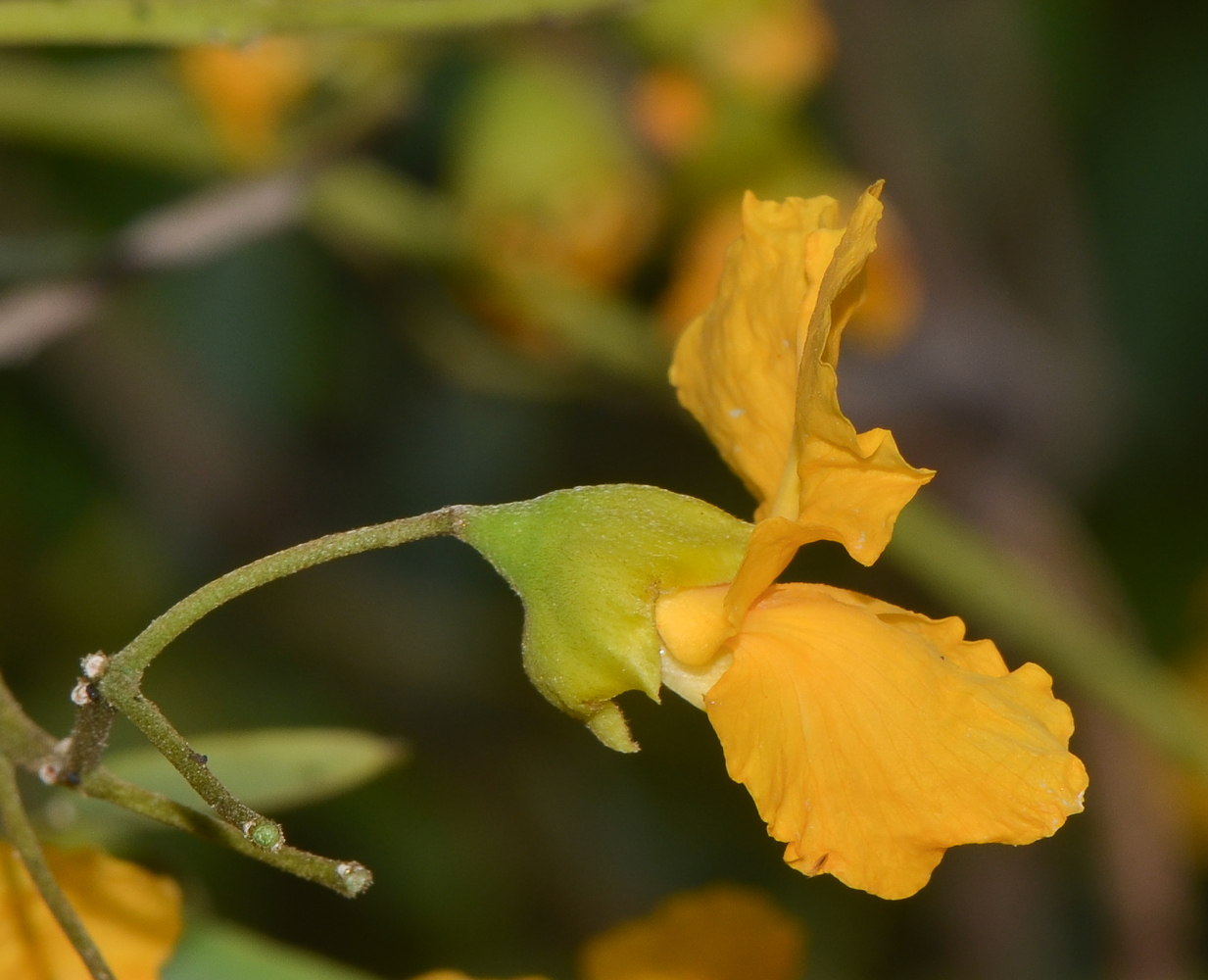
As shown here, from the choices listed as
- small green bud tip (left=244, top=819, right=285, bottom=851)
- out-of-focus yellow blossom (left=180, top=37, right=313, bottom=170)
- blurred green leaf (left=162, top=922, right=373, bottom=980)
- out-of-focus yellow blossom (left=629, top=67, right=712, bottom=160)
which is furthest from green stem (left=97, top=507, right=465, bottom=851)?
out-of-focus yellow blossom (left=629, top=67, right=712, bottom=160)

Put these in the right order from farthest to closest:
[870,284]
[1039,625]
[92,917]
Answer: [870,284] → [1039,625] → [92,917]

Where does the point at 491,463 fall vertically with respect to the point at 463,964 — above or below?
above

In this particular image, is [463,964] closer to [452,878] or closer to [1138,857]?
[452,878]

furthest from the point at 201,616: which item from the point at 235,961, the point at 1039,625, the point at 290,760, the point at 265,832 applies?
the point at 1039,625

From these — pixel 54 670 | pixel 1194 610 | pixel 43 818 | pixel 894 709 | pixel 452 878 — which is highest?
pixel 894 709

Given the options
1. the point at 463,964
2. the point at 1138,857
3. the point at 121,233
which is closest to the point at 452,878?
the point at 463,964

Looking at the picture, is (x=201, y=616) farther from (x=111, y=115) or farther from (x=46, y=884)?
(x=111, y=115)
